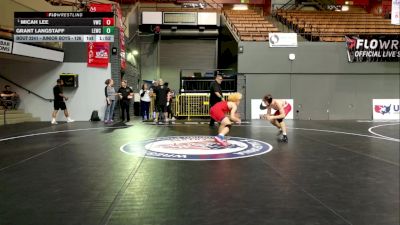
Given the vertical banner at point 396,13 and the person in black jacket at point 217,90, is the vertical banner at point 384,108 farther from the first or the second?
the vertical banner at point 396,13

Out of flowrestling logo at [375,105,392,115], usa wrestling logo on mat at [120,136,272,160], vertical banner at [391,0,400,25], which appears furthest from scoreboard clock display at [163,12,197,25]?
vertical banner at [391,0,400,25]

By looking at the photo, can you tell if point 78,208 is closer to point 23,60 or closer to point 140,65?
point 23,60

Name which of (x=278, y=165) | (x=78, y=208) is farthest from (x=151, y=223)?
(x=278, y=165)

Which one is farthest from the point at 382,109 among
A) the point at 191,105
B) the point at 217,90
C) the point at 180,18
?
the point at 180,18

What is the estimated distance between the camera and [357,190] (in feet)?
11.7

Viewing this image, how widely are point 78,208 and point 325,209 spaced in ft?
7.17

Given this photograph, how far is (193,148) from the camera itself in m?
6.35

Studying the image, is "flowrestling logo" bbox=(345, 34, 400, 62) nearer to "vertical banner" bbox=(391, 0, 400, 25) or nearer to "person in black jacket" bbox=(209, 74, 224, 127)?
"person in black jacket" bbox=(209, 74, 224, 127)

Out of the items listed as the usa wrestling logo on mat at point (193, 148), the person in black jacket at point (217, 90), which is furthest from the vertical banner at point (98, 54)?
the usa wrestling logo on mat at point (193, 148)

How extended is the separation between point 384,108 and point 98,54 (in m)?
13.5

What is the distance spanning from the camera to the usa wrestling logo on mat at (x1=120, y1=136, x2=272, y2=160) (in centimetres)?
559

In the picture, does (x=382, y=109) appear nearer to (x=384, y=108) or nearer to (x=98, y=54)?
(x=384, y=108)

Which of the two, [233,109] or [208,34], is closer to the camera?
[233,109]

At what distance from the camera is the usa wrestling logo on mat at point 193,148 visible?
5594 millimetres
